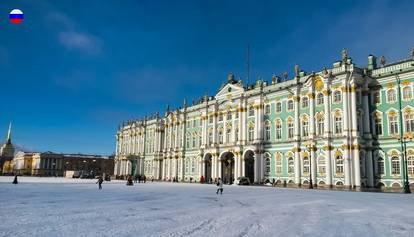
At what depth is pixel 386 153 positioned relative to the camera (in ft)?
161

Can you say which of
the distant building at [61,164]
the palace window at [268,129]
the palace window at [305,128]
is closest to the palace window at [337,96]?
the palace window at [305,128]

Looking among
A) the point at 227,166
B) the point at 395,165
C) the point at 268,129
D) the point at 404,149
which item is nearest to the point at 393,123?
the point at 404,149

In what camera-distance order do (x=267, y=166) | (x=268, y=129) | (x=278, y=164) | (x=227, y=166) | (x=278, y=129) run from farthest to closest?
(x=227, y=166) → (x=268, y=129) → (x=267, y=166) → (x=278, y=129) → (x=278, y=164)

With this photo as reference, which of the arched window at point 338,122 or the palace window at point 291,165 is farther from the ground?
the arched window at point 338,122

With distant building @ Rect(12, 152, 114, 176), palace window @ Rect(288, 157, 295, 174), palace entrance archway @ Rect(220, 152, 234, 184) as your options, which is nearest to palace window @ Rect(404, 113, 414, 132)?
palace window @ Rect(288, 157, 295, 174)

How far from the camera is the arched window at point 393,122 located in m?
48.8

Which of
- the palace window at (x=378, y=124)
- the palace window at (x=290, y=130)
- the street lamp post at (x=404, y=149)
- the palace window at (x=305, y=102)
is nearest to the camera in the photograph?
the street lamp post at (x=404, y=149)

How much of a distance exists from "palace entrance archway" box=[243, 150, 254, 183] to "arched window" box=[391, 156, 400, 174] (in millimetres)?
24759

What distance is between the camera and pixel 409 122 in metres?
47.4

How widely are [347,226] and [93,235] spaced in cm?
1009

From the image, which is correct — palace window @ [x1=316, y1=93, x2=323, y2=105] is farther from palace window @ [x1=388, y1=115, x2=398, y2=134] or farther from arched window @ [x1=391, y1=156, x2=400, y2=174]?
arched window @ [x1=391, y1=156, x2=400, y2=174]

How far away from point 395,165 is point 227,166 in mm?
33277

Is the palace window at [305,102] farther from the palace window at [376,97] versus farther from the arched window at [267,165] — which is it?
the arched window at [267,165]

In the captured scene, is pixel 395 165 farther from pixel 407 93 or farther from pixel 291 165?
pixel 291 165
